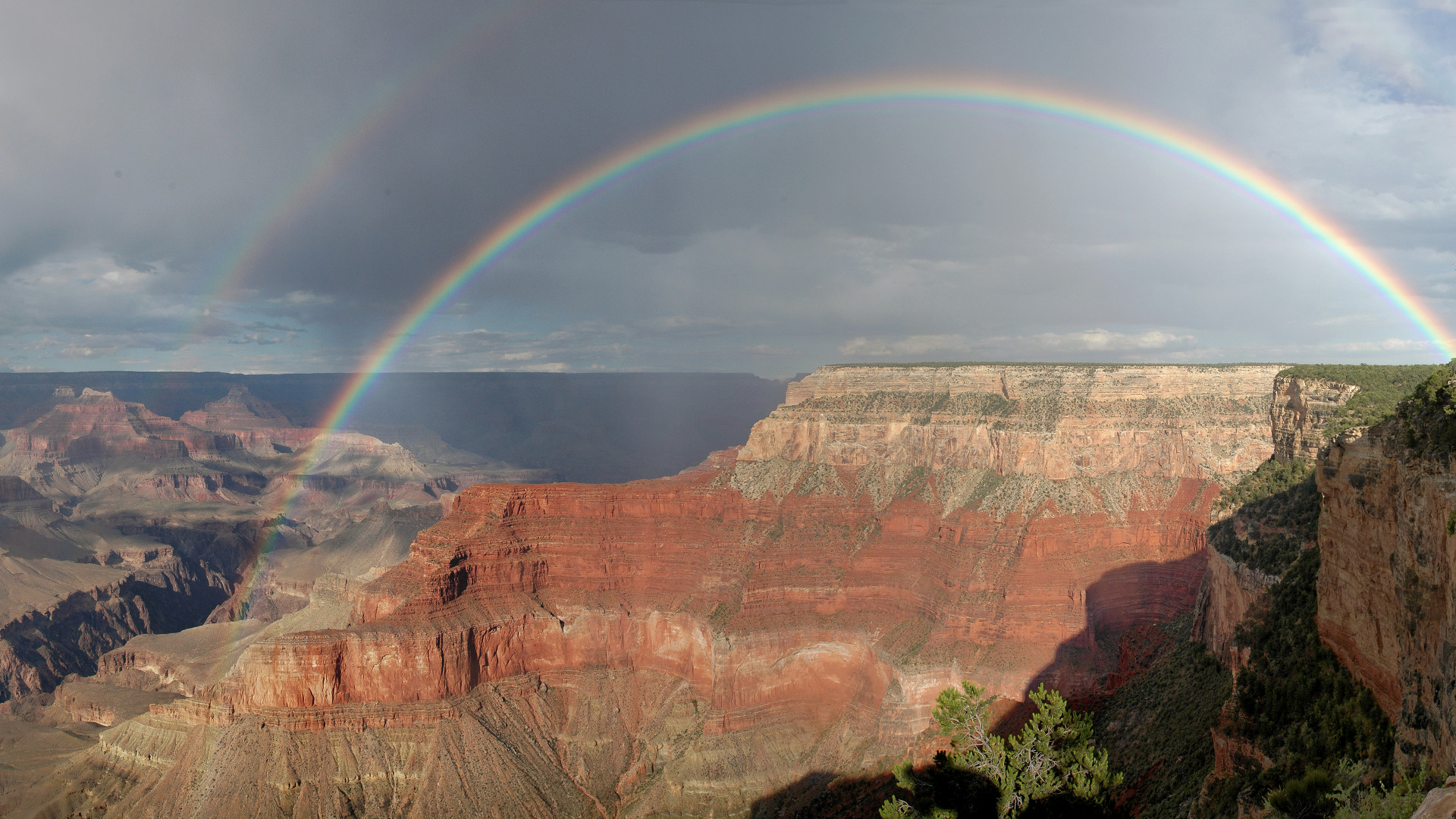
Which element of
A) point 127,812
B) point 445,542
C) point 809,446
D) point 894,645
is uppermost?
point 809,446

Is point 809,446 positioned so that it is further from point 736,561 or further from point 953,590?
point 953,590

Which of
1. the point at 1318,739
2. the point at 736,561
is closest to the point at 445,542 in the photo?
the point at 736,561

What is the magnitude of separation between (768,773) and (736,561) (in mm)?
18933

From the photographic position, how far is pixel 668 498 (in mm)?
75375

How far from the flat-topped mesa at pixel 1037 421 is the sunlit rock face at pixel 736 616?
0.29 meters

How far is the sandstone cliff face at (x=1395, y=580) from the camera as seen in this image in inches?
615

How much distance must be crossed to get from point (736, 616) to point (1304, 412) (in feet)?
139

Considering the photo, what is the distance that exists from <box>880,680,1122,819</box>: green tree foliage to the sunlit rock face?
25.8m

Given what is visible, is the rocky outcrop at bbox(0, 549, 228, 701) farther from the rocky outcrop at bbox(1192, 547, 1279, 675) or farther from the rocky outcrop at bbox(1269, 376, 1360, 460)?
the rocky outcrop at bbox(1269, 376, 1360, 460)

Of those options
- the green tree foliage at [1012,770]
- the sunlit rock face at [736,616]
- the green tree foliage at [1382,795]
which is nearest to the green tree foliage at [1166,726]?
the green tree foliage at [1012,770]

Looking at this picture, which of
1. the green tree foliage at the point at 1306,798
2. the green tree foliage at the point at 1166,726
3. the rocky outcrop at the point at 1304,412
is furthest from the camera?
the rocky outcrop at the point at 1304,412

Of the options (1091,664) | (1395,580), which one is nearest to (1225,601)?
(1091,664)

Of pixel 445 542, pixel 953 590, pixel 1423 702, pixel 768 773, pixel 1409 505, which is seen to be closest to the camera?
pixel 1423 702

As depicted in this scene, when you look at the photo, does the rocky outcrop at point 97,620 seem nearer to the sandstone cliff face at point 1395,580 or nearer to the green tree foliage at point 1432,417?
the sandstone cliff face at point 1395,580
